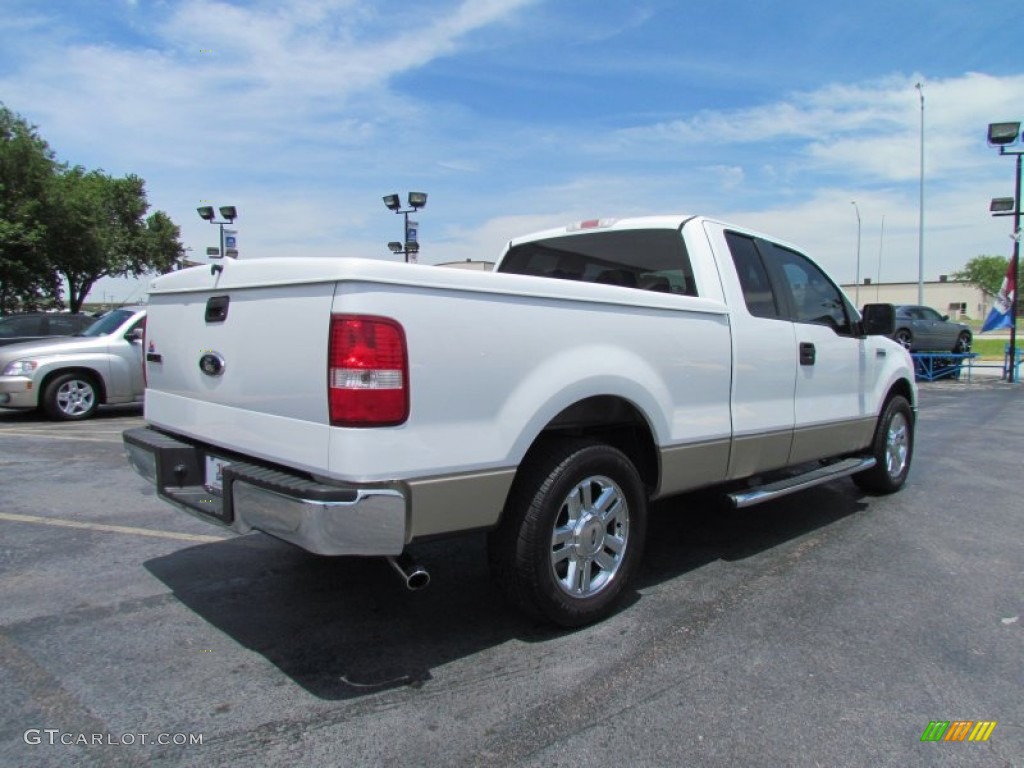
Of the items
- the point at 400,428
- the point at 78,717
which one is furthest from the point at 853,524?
the point at 78,717

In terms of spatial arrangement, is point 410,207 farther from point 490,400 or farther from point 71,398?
point 490,400

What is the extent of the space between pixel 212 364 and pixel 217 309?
0.24 meters

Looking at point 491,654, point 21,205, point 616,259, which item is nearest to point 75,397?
point 616,259

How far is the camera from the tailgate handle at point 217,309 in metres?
3.11

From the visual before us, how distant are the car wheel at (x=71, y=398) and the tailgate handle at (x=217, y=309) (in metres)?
8.25

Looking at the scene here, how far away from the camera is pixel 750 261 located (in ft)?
14.7

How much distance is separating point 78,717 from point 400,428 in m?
1.55

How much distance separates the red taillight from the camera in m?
2.52

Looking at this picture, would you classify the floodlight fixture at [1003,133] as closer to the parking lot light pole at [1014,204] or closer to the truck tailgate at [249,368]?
the parking lot light pole at [1014,204]

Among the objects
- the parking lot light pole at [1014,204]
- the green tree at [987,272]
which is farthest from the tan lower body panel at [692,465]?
the green tree at [987,272]

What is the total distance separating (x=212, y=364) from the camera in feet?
10.4

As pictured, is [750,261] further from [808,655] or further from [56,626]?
[56,626]

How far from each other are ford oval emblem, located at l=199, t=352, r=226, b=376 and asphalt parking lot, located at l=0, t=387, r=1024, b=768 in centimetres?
119

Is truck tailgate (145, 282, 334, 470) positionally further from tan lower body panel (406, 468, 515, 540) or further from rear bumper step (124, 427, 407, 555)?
tan lower body panel (406, 468, 515, 540)
